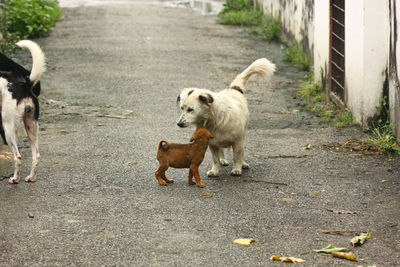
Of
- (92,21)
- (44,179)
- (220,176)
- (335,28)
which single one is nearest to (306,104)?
(335,28)

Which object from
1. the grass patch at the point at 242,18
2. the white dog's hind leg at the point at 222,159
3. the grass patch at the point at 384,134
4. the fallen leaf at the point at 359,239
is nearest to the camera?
the fallen leaf at the point at 359,239

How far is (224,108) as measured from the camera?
6914mm

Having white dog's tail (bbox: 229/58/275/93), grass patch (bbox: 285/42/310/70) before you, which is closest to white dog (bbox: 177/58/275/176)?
white dog's tail (bbox: 229/58/275/93)

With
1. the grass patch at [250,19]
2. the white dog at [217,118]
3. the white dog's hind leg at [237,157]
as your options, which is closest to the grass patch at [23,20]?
the grass patch at [250,19]

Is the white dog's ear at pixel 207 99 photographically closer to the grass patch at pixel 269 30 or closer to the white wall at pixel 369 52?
the white wall at pixel 369 52

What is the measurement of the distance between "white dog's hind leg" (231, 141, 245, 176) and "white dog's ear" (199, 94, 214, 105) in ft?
1.82

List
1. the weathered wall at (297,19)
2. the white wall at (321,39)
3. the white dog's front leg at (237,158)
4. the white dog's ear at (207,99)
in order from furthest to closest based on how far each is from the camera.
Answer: the weathered wall at (297,19), the white wall at (321,39), the white dog's front leg at (237,158), the white dog's ear at (207,99)

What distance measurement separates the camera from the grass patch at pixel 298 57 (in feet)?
42.3

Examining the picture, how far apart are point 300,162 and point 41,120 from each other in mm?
3868

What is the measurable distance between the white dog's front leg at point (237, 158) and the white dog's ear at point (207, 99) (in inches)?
21.8

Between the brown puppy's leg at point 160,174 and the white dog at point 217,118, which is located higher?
the white dog at point 217,118

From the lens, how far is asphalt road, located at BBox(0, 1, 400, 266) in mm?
5102

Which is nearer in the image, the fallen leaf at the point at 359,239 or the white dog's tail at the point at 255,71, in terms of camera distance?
the fallen leaf at the point at 359,239

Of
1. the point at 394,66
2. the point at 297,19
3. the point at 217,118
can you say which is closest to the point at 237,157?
the point at 217,118
